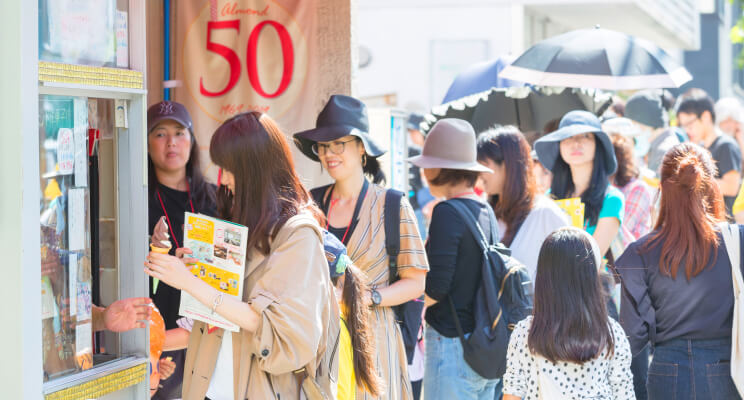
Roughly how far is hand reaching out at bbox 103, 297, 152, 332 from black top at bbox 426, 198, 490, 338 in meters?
1.60

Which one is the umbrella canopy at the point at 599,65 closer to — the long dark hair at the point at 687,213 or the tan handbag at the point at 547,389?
the long dark hair at the point at 687,213

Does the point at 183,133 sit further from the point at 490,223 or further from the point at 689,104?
the point at 689,104

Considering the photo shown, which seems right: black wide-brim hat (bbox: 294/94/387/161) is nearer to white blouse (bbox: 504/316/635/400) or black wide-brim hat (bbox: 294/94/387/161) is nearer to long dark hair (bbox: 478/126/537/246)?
long dark hair (bbox: 478/126/537/246)

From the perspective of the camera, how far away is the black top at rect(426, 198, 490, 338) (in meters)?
3.96

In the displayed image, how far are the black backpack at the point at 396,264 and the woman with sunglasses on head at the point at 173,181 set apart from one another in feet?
1.93

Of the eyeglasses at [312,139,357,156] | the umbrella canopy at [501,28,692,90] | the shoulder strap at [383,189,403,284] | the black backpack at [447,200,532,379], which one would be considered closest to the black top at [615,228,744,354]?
the black backpack at [447,200,532,379]

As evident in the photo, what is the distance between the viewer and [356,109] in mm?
4008

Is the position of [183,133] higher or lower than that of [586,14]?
lower

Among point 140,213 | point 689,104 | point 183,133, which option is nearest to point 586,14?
point 689,104

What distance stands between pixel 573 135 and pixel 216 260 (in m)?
2.75

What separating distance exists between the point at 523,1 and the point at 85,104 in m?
10.5

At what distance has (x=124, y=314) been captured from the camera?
9.02ft

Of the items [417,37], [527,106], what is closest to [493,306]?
[527,106]

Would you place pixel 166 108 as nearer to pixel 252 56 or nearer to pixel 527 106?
pixel 252 56
